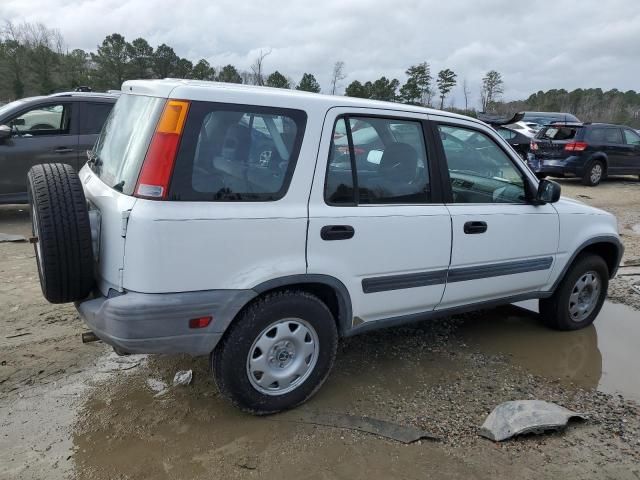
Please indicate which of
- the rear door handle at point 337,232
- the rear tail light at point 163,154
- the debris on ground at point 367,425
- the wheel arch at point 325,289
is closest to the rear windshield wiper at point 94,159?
the rear tail light at point 163,154

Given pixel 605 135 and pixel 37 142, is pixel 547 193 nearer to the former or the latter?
pixel 37 142

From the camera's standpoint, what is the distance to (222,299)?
105 inches

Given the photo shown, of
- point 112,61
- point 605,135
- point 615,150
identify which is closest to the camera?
point 605,135

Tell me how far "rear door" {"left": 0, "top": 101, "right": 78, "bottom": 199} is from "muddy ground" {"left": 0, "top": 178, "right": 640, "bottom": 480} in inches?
129

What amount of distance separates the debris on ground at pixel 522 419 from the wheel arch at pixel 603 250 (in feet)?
4.70

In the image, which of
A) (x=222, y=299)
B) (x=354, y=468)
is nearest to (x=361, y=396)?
(x=354, y=468)

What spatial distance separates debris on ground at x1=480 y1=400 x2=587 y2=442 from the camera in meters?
3.01

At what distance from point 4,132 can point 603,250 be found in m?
7.48

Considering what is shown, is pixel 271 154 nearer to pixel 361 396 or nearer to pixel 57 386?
pixel 361 396

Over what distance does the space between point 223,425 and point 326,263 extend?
3.64 ft

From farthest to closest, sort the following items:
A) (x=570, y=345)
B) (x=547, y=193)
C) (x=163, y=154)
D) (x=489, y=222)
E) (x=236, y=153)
→ (x=570, y=345)
(x=547, y=193)
(x=489, y=222)
(x=236, y=153)
(x=163, y=154)

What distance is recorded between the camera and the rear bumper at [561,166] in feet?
43.1

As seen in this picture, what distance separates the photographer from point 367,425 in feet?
10.0

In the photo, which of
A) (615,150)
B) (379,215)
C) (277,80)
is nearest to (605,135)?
(615,150)
